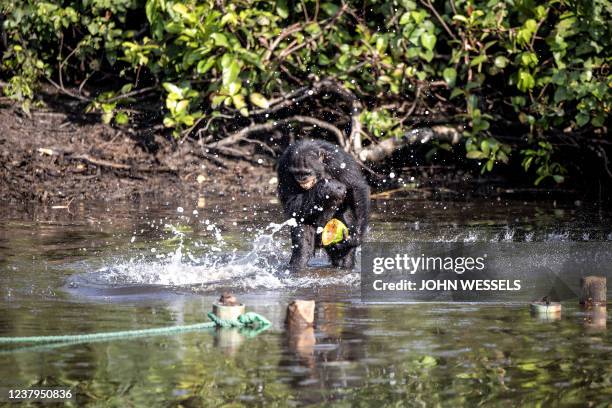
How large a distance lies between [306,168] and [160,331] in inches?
100

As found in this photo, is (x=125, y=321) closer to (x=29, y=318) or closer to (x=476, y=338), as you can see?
(x=29, y=318)

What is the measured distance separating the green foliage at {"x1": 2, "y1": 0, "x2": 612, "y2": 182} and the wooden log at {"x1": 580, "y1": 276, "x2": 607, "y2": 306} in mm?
4216

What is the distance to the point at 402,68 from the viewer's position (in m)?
11.7

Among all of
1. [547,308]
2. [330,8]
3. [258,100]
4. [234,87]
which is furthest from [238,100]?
[547,308]

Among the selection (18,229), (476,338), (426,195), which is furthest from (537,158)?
(476,338)

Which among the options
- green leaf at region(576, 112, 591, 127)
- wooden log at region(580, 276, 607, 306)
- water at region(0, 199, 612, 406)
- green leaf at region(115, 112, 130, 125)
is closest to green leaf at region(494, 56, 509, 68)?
green leaf at region(576, 112, 591, 127)

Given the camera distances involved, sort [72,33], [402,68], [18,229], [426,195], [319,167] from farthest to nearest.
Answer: [72,33]
[426,195]
[402,68]
[18,229]
[319,167]

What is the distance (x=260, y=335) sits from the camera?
240 inches

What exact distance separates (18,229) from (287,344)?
4.75m

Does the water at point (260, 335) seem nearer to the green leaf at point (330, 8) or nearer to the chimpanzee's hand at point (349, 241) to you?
the chimpanzee's hand at point (349, 241)

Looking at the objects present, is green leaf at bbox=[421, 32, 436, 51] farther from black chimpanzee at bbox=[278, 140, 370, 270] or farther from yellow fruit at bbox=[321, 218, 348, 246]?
yellow fruit at bbox=[321, 218, 348, 246]

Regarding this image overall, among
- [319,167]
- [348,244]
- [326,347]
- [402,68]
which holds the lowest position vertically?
[326,347]

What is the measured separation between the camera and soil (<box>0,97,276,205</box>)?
40.0ft

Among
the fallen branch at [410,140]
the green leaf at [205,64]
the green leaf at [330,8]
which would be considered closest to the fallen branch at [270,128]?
the fallen branch at [410,140]
